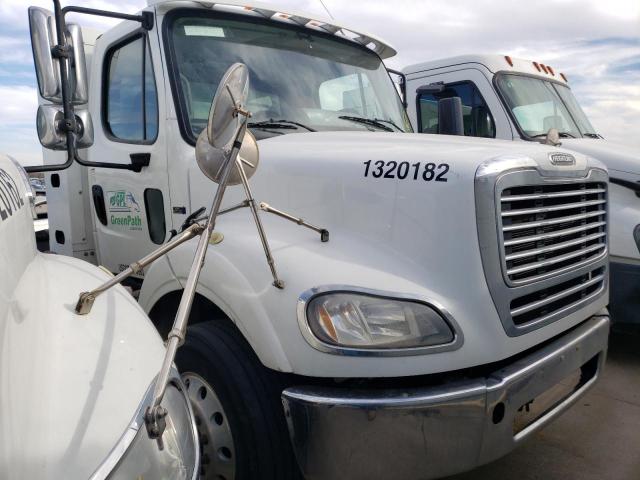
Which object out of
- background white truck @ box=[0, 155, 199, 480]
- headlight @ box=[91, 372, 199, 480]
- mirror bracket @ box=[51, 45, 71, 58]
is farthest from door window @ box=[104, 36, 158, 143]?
headlight @ box=[91, 372, 199, 480]

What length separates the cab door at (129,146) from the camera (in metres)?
3.09

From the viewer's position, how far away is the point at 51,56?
238 centimetres

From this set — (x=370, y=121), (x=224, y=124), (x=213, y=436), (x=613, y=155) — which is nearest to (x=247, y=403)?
(x=213, y=436)

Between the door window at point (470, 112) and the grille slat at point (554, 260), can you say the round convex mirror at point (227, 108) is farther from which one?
the door window at point (470, 112)

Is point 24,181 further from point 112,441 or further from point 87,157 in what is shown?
point 87,157

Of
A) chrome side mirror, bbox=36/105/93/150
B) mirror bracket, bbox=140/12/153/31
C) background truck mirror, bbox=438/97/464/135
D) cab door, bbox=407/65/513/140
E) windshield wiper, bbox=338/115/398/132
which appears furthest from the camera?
cab door, bbox=407/65/513/140

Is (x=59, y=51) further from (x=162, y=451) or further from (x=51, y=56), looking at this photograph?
(x=162, y=451)

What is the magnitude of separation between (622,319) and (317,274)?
332 cm

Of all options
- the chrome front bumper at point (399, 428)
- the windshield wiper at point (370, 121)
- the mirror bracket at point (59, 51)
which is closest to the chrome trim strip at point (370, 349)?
the chrome front bumper at point (399, 428)

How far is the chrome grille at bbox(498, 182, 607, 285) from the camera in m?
2.17

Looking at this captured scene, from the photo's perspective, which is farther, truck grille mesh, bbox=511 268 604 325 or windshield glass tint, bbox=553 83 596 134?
windshield glass tint, bbox=553 83 596 134

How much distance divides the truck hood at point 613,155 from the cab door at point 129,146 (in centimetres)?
357

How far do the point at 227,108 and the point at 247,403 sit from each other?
108 centimetres

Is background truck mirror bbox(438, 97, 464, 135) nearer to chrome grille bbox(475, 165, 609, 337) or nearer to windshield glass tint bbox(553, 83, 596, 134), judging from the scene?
chrome grille bbox(475, 165, 609, 337)
